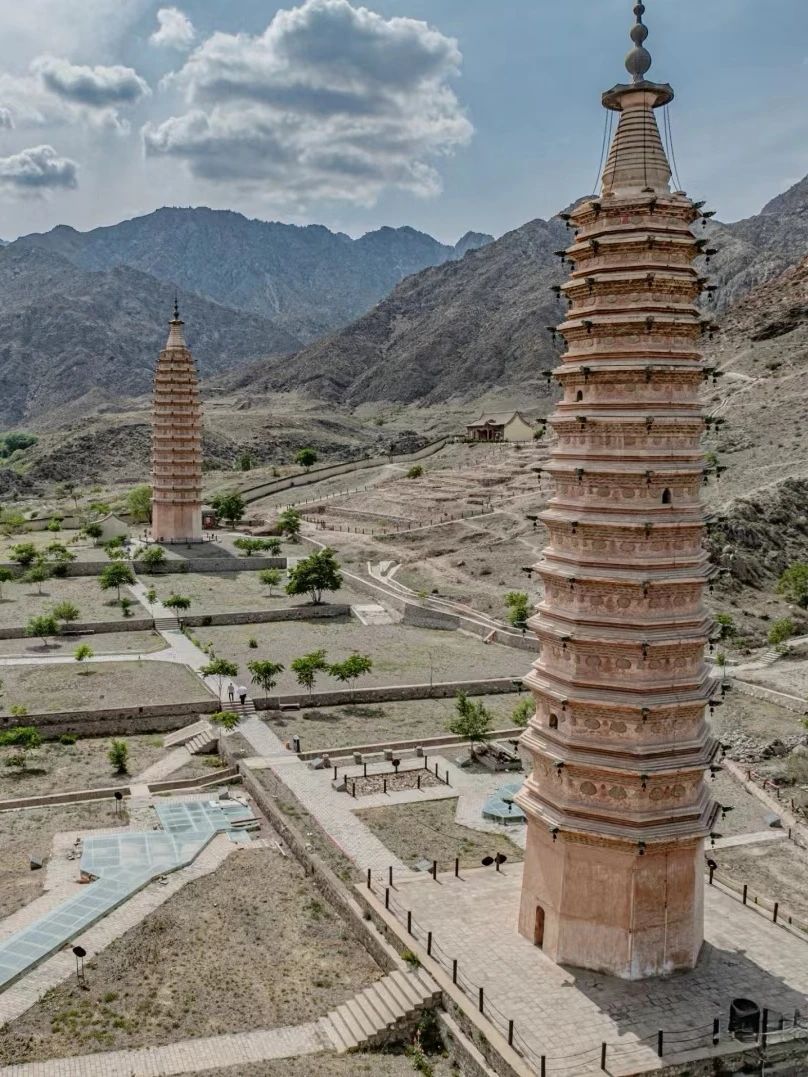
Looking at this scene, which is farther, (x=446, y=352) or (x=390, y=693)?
(x=446, y=352)

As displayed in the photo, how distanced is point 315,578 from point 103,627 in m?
10.0

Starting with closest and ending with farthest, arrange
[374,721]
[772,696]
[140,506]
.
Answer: [374,721], [772,696], [140,506]

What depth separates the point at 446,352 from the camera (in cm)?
16925

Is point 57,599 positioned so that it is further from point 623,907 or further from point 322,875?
point 623,907

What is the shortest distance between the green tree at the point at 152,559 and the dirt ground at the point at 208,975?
3396 centimetres

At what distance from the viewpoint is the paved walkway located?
45.1 feet

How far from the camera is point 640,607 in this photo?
15.4 m

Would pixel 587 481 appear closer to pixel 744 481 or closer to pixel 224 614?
pixel 224 614

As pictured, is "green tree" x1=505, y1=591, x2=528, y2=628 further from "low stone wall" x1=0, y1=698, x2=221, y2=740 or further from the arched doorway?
the arched doorway

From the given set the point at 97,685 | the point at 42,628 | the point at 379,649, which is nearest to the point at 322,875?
the point at 97,685

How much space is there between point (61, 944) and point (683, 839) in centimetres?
1066

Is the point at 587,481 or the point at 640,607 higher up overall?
the point at 587,481

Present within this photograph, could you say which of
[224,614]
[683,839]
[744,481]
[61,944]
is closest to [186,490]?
[224,614]

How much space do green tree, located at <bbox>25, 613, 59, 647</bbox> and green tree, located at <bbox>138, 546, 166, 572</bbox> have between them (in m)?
12.8
